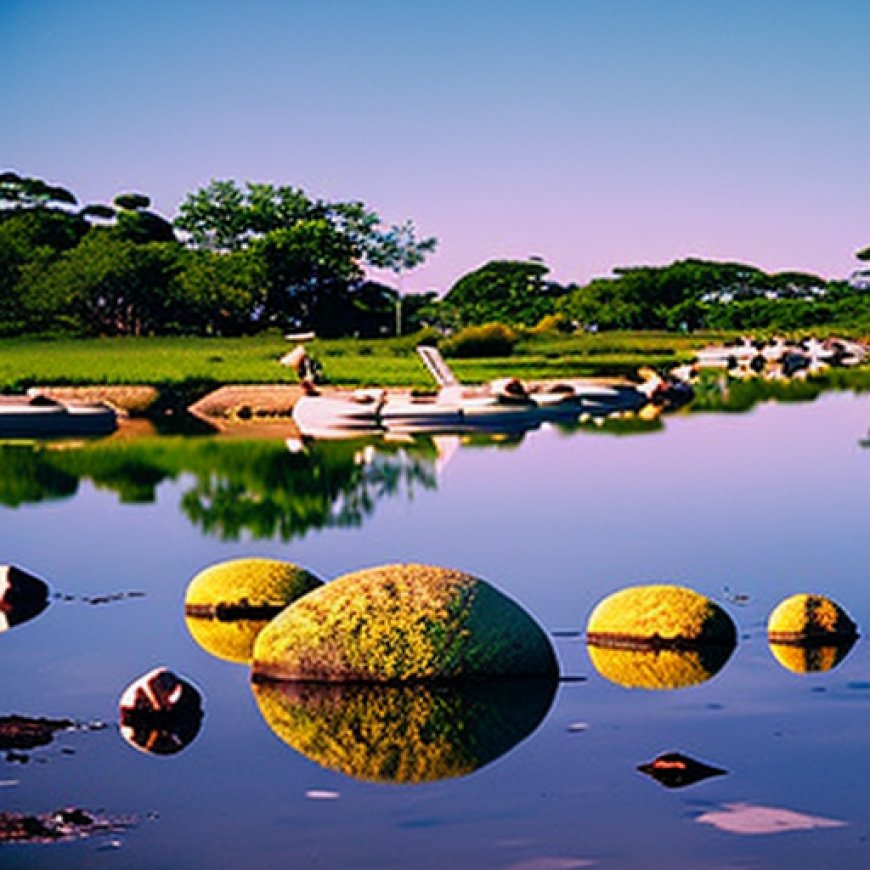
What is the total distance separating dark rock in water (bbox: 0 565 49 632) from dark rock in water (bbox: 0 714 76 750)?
403cm

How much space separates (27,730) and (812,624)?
18.2ft

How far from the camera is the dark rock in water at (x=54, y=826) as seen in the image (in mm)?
9578

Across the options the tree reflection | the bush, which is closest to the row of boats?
the tree reflection

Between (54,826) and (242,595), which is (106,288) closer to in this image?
(242,595)

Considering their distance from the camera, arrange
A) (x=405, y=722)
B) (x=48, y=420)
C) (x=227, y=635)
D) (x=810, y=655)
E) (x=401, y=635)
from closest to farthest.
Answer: (x=405, y=722)
(x=401, y=635)
(x=810, y=655)
(x=227, y=635)
(x=48, y=420)

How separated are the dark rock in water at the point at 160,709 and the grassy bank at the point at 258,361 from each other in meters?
38.3

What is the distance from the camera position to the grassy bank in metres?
51.8

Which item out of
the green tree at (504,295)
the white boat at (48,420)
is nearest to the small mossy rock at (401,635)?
A: the white boat at (48,420)

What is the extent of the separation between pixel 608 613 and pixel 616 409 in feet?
111

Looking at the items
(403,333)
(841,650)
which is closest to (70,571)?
(841,650)

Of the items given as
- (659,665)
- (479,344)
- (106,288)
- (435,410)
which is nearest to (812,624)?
(659,665)

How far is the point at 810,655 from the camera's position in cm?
1370

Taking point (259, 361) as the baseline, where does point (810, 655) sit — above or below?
below

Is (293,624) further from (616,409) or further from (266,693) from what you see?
(616,409)
